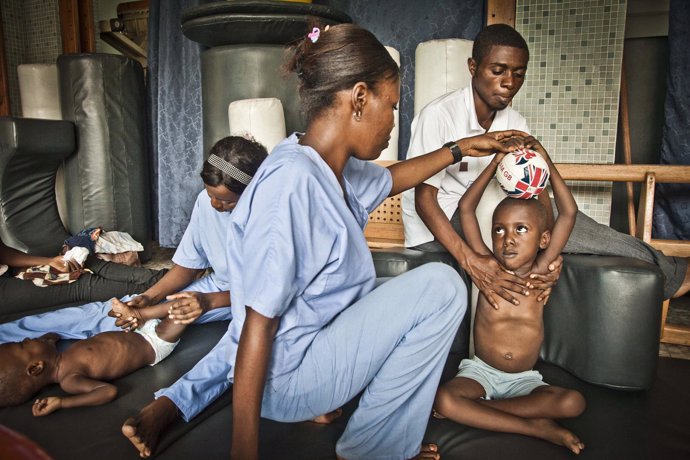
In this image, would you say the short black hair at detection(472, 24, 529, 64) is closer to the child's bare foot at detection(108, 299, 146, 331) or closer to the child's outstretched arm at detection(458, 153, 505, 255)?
the child's outstretched arm at detection(458, 153, 505, 255)

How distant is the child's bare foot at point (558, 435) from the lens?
1198 millimetres

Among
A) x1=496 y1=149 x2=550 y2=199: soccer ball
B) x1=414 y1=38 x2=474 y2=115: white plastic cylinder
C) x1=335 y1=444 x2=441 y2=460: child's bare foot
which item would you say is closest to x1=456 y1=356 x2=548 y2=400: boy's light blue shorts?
x1=335 y1=444 x2=441 y2=460: child's bare foot

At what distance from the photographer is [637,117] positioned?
3100mm

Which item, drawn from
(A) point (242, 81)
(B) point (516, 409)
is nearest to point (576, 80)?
(A) point (242, 81)

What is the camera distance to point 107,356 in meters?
1.56

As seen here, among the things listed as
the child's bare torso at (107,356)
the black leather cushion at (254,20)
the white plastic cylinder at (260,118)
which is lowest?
the child's bare torso at (107,356)

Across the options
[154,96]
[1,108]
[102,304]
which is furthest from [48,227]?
[1,108]

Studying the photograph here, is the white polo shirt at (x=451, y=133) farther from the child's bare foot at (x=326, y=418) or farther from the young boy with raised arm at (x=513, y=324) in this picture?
the child's bare foot at (x=326, y=418)

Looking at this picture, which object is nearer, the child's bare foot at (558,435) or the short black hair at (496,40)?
the child's bare foot at (558,435)

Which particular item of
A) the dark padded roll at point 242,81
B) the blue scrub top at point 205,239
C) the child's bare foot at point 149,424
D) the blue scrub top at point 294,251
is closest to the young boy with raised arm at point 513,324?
the blue scrub top at point 294,251

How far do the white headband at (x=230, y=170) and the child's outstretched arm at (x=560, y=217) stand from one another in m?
0.90

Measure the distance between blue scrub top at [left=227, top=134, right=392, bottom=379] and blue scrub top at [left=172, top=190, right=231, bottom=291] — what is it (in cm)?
72

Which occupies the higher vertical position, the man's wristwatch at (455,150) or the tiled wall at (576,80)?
the tiled wall at (576,80)

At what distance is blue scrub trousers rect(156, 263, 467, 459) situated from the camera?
3.50ft
